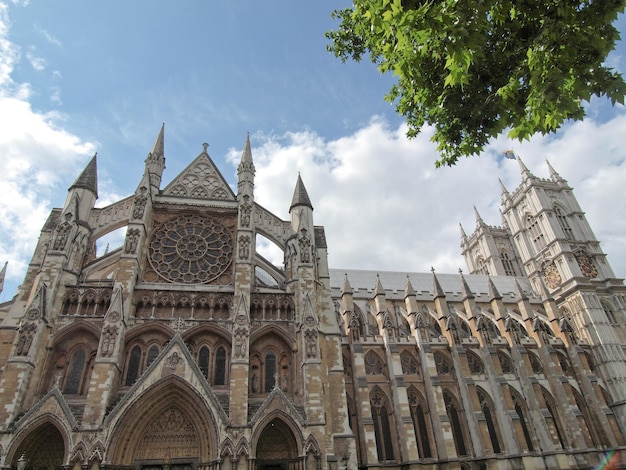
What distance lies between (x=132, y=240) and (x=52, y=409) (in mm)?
8021

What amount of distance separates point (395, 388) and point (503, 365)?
11.3 m

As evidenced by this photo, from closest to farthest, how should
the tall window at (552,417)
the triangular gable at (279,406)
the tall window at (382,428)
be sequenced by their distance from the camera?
the triangular gable at (279,406) < the tall window at (382,428) < the tall window at (552,417)

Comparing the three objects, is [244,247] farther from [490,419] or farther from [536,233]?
[536,233]

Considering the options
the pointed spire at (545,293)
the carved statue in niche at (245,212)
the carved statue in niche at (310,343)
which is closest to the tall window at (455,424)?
the pointed spire at (545,293)

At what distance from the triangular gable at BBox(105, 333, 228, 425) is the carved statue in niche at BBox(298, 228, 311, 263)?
23.8 feet

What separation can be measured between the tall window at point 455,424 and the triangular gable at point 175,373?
19.7 metres

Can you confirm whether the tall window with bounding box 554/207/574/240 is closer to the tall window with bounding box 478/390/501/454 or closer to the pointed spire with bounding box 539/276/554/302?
the pointed spire with bounding box 539/276/554/302

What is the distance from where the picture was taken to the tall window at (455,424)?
2806cm

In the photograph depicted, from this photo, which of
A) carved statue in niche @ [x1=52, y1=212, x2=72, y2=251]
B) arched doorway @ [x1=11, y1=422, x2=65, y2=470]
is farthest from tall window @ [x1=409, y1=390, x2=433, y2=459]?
carved statue in niche @ [x1=52, y1=212, x2=72, y2=251]

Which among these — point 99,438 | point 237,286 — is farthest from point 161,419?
point 237,286

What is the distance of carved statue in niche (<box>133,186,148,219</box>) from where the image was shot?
828 inches

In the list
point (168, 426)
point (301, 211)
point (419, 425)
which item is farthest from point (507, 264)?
point (168, 426)

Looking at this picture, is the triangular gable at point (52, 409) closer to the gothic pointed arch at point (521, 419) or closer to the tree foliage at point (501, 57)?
the tree foliage at point (501, 57)

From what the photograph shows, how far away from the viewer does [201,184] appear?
81.3 ft
